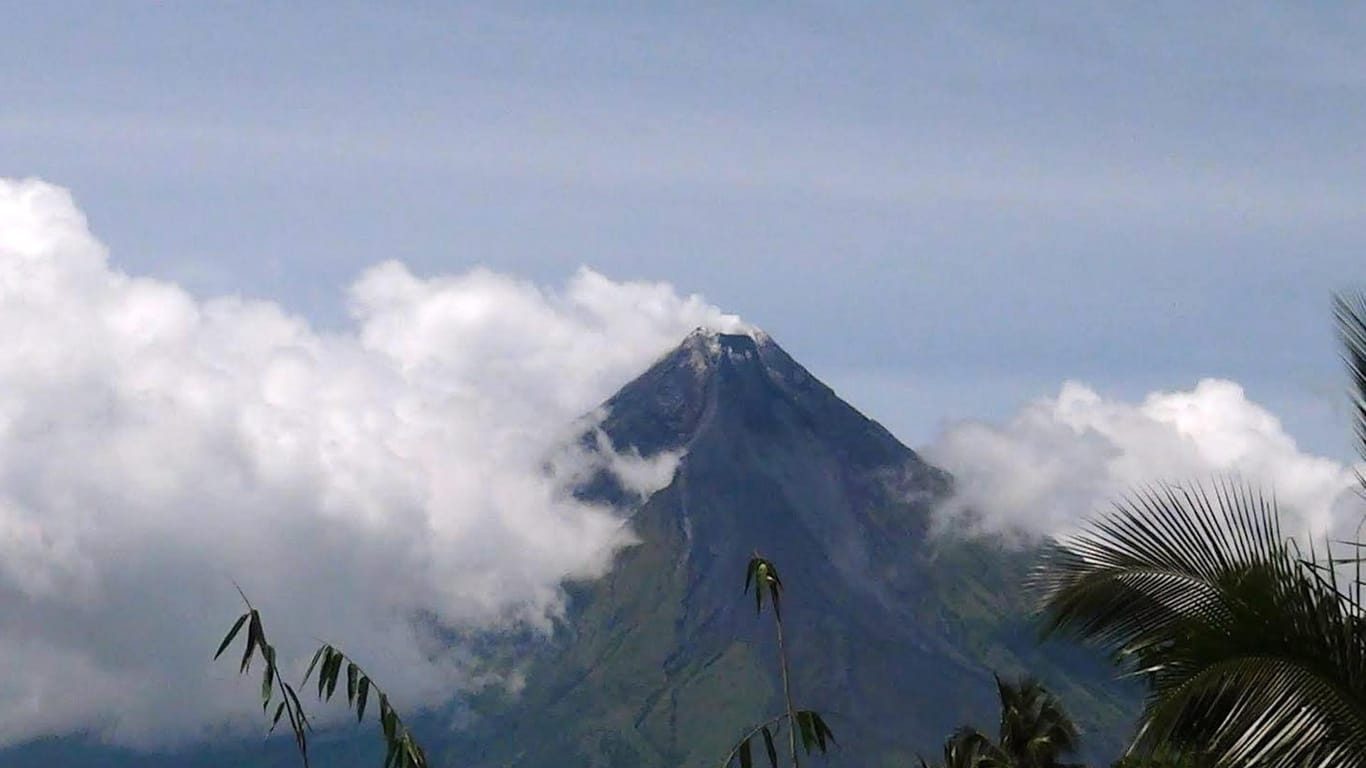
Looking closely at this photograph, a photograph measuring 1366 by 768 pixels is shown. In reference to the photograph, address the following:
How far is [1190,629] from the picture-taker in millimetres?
12906

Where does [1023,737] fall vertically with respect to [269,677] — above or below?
above

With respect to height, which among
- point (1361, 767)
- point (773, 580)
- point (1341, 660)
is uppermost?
point (773, 580)

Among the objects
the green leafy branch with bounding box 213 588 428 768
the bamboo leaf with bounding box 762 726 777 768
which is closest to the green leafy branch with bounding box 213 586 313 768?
the green leafy branch with bounding box 213 588 428 768

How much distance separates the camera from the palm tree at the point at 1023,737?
6894cm

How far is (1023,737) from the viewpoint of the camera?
235ft

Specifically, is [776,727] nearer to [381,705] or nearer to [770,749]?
[770,749]

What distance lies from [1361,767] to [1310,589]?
1.42 m

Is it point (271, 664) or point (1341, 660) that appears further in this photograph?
point (271, 664)

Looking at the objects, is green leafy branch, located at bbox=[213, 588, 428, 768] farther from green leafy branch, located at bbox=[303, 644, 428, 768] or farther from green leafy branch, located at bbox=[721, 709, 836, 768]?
green leafy branch, located at bbox=[721, 709, 836, 768]

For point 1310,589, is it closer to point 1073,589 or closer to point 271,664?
point 1073,589

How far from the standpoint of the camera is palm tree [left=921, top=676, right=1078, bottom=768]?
68.9 m

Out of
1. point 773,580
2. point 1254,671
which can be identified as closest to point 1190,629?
point 1254,671

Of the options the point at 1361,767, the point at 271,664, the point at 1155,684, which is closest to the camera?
the point at 1361,767

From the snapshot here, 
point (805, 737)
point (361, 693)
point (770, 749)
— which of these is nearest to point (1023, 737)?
point (770, 749)
